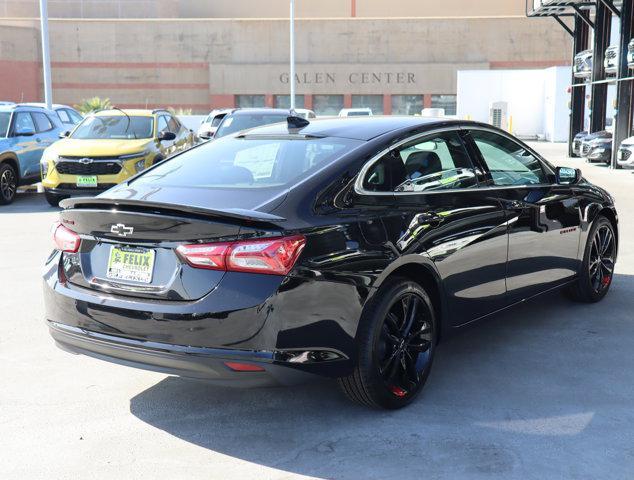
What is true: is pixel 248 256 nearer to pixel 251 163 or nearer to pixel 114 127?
pixel 251 163

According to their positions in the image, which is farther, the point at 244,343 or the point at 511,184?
the point at 511,184

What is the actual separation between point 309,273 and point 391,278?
2.11ft

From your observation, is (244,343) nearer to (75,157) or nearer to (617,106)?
(75,157)

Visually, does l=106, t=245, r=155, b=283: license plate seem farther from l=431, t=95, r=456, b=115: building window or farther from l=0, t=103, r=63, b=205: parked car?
l=431, t=95, r=456, b=115: building window

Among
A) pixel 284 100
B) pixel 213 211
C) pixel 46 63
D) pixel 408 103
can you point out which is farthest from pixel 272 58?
pixel 213 211

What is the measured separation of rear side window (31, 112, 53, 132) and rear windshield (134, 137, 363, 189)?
1146cm

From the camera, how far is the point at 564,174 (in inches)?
229

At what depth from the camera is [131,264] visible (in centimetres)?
375

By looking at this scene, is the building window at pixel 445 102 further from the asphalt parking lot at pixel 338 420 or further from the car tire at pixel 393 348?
the car tire at pixel 393 348

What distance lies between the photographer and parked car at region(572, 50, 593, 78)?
2367 centimetres

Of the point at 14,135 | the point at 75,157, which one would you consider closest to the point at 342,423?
the point at 75,157

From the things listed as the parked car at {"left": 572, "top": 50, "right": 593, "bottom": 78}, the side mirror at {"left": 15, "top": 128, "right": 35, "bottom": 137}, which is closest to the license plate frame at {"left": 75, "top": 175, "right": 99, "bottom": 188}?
the side mirror at {"left": 15, "top": 128, "right": 35, "bottom": 137}

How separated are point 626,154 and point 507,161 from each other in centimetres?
1455

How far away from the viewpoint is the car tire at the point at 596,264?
624cm
